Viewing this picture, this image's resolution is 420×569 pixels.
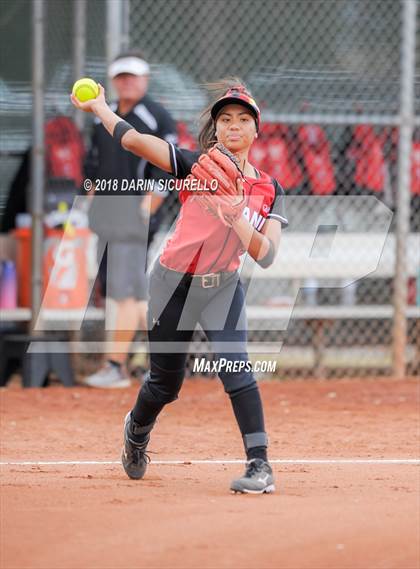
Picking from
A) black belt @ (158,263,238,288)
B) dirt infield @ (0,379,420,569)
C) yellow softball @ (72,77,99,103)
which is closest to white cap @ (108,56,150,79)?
dirt infield @ (0,379,420,569)

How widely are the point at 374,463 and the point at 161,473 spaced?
3.75 feet

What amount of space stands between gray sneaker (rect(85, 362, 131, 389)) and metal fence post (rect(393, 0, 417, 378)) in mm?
2347

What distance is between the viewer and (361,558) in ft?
13.1

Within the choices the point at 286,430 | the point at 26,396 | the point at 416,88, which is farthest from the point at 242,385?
the point at 416,88

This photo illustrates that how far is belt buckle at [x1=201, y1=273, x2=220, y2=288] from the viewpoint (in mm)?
5066

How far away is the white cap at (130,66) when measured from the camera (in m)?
8.50

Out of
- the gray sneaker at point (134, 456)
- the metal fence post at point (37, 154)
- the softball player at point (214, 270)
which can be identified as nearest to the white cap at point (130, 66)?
the metal fence post at point (37, 154)

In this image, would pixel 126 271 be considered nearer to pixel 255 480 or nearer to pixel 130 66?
pixel 130 66

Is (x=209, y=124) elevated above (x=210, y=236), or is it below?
above

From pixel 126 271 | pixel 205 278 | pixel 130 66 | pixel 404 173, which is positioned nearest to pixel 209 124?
pixel 205 278

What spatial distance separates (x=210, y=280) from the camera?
16.6 feet

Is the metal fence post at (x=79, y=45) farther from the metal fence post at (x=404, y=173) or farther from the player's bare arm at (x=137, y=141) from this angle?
the player's bare arm at (x=137, y=141)

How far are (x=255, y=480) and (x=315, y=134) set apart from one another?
525 cm

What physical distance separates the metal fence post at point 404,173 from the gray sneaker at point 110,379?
235 cm
